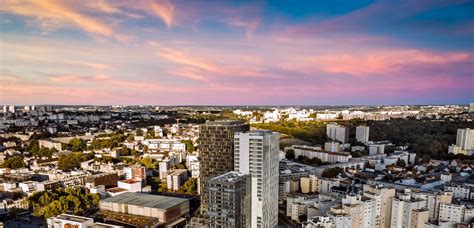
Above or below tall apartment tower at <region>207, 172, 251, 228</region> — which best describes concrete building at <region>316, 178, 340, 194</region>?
below

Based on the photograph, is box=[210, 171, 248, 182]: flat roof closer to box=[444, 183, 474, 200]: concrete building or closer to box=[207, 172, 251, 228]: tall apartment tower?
box=[207, 172, 251, 228]: tall apartment tower

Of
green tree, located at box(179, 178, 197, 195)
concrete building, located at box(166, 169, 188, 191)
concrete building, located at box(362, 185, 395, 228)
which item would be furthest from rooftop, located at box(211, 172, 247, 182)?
concrete building, located at box(166, 169, 188, 191)

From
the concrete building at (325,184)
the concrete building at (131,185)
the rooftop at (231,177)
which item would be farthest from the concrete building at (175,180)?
the rooftop at (231,177)

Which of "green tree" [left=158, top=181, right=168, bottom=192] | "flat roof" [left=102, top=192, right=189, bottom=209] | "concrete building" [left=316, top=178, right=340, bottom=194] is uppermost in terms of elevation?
"concrete building" [left=316, top=178, right=340, bottom=194]

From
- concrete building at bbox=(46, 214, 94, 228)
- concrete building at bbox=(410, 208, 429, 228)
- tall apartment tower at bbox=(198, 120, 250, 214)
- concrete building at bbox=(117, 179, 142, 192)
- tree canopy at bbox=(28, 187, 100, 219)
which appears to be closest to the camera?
concrete building at bbox=(410, 208, 429, 228)

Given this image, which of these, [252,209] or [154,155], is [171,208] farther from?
[154,155]

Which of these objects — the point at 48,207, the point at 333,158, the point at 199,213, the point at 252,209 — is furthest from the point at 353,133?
the point at 48,207
